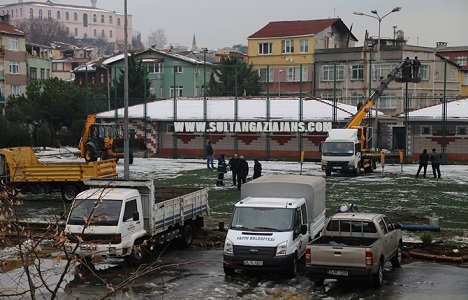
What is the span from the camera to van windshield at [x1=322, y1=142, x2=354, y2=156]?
134ft

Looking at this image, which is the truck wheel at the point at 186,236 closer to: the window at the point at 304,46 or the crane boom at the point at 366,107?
the crane boom at the point at 366,107

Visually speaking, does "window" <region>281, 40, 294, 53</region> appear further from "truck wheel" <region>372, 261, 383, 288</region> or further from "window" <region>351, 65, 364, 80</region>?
"truck wheel" <region>372, 261, 383, 288</region>

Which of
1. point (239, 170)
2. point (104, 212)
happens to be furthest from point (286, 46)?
point (104, 212)

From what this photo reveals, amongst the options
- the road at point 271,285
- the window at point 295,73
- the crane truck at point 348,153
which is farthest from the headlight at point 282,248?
the window at point 295,73

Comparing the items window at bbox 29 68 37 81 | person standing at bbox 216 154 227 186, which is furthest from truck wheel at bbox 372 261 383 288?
window at bbox 29 68 37 81

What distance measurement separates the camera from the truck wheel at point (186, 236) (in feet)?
68.9

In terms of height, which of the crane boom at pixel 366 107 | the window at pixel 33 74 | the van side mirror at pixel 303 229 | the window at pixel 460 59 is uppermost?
the window at pixel 460 59

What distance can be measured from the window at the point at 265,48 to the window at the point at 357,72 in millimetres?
15153

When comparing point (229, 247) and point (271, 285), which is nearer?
point (271, 285)

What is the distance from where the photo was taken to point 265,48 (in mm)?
83875

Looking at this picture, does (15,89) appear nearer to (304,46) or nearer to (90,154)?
(304,46)

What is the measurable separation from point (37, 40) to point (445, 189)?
171915mm

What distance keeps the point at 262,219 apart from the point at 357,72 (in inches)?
2154

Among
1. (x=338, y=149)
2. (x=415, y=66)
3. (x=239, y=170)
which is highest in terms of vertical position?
(x=415, y=66)
